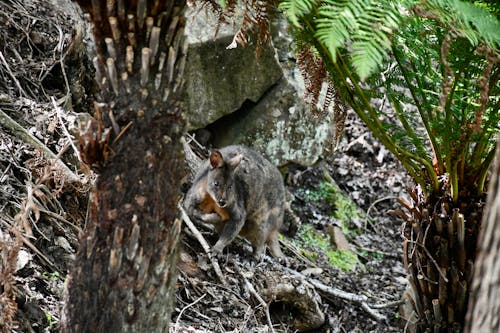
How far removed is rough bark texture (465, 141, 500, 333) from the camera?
1.57m

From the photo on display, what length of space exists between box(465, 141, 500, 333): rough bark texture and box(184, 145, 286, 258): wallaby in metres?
4.06

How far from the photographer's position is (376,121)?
13.5 ft

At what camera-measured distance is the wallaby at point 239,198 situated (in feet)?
19.2

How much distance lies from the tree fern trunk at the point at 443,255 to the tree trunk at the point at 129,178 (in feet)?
7.66

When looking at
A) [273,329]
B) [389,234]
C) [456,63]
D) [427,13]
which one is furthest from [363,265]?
[427,13]

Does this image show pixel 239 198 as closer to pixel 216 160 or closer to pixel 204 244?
pixel 216 160

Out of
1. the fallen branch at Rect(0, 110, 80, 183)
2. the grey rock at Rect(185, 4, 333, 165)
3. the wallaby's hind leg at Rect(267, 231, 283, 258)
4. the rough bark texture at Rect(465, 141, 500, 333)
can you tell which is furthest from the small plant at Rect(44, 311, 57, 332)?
the grey rock at Rect(185, 4, 333, 165)

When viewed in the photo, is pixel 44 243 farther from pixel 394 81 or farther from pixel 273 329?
pixel 394 81

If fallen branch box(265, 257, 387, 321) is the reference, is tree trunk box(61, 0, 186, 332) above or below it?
above

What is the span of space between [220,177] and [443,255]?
223 centimetres

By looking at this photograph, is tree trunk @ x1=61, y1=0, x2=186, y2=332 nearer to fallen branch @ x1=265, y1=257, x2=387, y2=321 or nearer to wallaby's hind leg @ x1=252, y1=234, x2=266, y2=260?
fallen branch @ x1=265, y1=257, x2=387, y2=321

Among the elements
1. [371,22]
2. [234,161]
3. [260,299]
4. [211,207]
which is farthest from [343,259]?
[371,22]

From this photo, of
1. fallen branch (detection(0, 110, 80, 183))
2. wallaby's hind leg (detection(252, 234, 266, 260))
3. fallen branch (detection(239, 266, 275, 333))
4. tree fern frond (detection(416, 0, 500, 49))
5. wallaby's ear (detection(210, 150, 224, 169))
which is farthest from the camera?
wallaby's hind leg (detection(252, 234, 266, 260))

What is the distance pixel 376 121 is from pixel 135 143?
6.83ft
